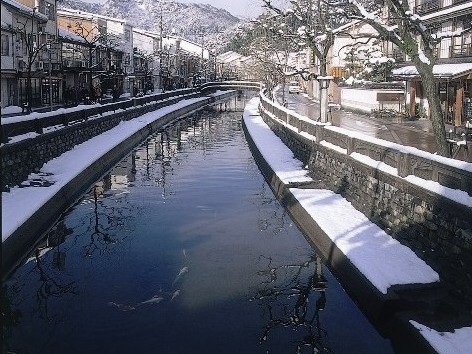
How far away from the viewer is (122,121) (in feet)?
148

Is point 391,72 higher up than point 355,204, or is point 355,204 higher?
point 391,72

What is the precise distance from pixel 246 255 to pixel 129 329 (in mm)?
5499

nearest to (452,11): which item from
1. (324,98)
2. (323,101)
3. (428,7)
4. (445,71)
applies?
(445,71)

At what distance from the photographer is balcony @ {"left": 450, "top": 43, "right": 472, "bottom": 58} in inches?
1297

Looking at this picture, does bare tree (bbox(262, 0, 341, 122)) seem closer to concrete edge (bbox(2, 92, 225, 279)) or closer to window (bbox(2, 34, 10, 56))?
concrete edge (bbox(2, 92, 225, 279))

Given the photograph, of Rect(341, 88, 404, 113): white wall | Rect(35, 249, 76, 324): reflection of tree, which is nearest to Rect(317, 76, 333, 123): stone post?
Rect(35, 249, 76, 324): reflection of tree

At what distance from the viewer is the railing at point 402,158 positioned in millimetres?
10484

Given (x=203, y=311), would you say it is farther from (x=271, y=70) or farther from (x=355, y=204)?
(x=271, y=70)

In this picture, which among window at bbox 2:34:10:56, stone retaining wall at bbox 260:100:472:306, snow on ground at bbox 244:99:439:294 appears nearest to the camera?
stone retaining wall at bbox 260:100:472:306

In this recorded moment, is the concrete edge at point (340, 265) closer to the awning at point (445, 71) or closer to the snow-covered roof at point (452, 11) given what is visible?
the awning at point (445, 71)

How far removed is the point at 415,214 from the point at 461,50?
84.5 feet

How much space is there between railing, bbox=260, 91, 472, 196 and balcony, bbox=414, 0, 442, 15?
20.2m

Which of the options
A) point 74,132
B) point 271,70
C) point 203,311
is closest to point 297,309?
point 203,311

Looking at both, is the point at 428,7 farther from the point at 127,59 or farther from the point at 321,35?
the point at 127,59
